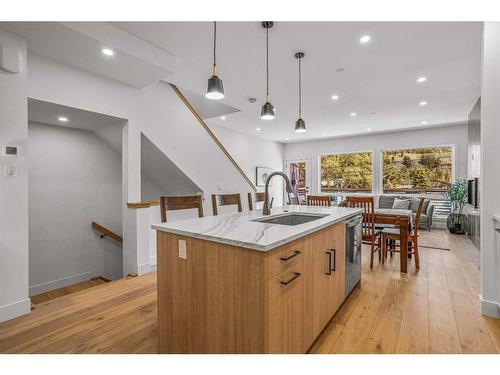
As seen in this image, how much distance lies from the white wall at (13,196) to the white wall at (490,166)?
13.5 feet

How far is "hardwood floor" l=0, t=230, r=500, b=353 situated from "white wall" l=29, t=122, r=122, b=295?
167 centimetres

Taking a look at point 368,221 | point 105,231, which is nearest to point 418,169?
point 368,221

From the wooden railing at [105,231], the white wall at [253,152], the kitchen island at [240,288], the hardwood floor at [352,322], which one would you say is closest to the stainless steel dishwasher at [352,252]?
the hardwood floor at [352,322]

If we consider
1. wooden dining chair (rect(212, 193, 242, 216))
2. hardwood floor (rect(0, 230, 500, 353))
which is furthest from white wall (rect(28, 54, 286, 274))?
wooden dining chair (rect(212, 193, 242, 216))

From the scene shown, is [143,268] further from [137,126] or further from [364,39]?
[364,39]

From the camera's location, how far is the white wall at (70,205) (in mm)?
3752

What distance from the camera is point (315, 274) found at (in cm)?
175

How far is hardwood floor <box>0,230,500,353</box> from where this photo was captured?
1830mm

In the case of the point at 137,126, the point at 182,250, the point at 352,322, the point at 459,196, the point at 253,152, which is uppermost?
the point at 253,152

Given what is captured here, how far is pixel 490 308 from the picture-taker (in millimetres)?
2262

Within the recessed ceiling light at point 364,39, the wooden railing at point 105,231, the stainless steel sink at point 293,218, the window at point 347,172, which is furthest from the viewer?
the window at point 347,172

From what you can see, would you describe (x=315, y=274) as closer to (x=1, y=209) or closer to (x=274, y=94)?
(x=1, y=209)

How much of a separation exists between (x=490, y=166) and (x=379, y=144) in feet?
19.0

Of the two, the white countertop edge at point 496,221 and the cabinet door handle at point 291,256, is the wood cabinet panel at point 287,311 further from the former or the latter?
the white countertop edge at point 496,221
